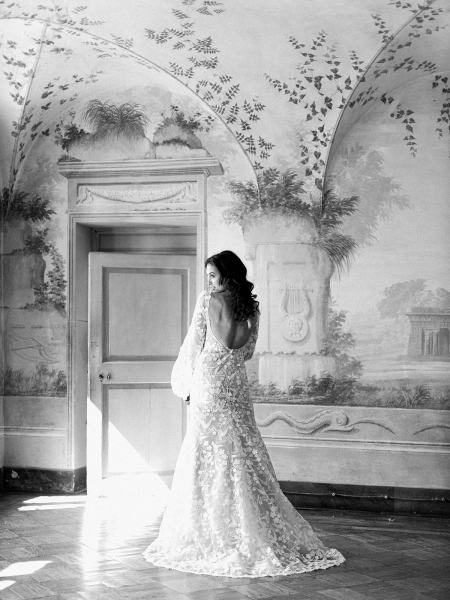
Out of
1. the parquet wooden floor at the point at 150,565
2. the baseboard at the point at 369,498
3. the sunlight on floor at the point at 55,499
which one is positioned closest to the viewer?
the parquet wooden floor at the point at 150,565

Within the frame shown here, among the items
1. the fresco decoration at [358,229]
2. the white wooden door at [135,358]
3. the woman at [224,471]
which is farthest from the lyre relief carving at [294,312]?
the woman at [224,471]

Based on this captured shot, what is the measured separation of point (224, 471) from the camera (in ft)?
14.1

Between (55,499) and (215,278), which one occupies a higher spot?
(215,278)

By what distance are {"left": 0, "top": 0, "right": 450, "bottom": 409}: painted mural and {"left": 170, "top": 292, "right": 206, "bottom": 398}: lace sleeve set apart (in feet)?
6.59

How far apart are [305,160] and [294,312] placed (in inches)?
48.4

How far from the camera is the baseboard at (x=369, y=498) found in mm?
6070

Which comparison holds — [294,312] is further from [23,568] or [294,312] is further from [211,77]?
[23,568]

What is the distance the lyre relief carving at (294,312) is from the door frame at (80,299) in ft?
2.59

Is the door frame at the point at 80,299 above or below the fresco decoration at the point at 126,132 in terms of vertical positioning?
below

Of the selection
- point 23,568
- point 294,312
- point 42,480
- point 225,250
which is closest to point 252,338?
point 225,250

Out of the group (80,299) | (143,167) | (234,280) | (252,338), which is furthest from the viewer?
(80,299)

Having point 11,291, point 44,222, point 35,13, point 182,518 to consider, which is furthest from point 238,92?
point 182,518

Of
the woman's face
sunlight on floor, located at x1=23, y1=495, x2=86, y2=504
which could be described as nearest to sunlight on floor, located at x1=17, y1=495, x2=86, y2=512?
sunlight on floor, located at x1=23, y1=495, x2=86, y2=504

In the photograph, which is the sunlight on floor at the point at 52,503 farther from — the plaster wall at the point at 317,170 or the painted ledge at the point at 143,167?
the painted ledge at the point at 143,167
